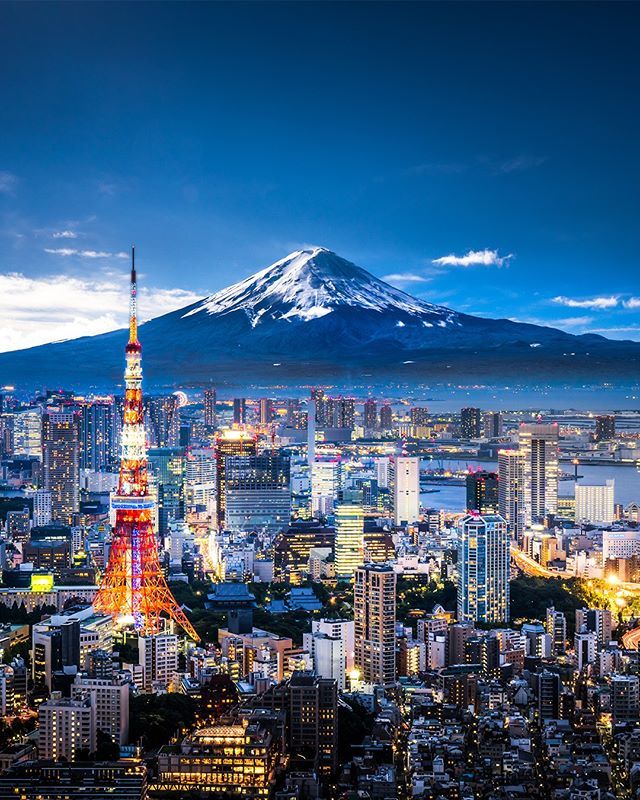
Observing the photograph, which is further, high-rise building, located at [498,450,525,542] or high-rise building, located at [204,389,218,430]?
high-rise building, located at [204,389,218,430]

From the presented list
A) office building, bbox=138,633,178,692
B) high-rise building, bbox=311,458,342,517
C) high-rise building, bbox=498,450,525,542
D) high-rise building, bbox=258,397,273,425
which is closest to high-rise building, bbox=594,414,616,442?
high-rise building, bbox=498,450,525,542

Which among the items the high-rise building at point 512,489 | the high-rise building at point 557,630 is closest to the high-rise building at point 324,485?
the high-rise building at point 512,489

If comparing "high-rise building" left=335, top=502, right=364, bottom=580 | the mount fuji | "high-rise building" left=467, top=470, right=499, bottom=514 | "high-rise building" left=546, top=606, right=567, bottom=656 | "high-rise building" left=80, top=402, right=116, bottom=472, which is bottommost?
"high-rise building" left=546, top=606, right=567, bottom=656

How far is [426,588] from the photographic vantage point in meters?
11.9

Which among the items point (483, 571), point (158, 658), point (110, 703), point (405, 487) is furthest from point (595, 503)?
point (110, 703)

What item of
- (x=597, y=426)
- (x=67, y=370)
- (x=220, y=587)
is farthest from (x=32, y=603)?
(x=597, y=426)

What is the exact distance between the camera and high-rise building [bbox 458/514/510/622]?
1080 centimetres

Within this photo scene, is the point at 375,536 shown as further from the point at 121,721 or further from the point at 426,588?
the point at 121,721

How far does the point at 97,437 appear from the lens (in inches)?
766

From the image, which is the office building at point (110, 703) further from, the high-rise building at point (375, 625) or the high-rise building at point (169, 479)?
the high-rise building at point (169, 479)

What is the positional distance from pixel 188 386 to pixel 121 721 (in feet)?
43.3

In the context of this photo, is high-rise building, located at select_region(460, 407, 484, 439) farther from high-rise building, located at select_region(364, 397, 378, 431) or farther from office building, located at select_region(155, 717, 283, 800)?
office building, located at select_region(155, 717, 283, 800)

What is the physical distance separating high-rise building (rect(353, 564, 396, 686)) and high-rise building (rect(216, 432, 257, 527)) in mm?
7020

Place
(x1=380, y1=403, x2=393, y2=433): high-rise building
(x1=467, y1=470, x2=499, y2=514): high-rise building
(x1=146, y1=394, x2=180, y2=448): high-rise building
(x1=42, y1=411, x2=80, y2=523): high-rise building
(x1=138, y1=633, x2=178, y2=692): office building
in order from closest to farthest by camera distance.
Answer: (x1=138, y1=633, x2=178, y2=692): office building < (x1=467, y1=470, x2=499, y2=514): high-rise building < (x1=42, y1=411, x2=80, y2=523): high-rise building < (x1=146, y1=394, x2=180, y2=448): high-rise building < (x1=380, y1=403, x2=393, y2=433): high-rise building
